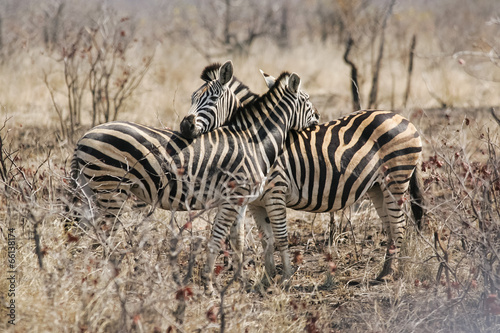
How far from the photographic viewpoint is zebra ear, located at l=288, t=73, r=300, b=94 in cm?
561

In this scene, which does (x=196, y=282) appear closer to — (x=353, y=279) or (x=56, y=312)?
(x=353, y=279)

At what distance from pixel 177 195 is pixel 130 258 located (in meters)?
0.63

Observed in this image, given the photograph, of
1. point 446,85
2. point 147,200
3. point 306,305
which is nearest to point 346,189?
point 306,305

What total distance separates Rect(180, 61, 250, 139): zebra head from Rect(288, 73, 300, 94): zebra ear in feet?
1.73

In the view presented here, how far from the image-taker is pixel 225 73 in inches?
221

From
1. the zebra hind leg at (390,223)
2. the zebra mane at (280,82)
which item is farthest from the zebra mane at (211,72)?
the zebra hind leg at (390,223)

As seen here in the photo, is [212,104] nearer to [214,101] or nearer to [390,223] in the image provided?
[214,101]

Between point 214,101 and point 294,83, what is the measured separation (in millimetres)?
740

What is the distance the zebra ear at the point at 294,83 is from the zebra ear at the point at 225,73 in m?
0.54

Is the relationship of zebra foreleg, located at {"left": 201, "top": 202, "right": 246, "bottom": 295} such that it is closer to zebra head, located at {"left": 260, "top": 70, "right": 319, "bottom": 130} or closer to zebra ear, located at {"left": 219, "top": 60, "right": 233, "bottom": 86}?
zebra head, located at {"left": 260, "top": 70, "right": 319, "bottom": 130}

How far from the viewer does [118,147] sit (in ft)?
16.5

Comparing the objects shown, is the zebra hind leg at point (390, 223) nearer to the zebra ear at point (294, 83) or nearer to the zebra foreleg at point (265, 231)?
the zebra foreleg at point (265, 231)

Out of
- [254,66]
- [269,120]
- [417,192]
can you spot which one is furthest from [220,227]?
[254,66]

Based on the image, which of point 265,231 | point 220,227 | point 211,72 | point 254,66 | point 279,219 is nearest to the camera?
point 220,227
